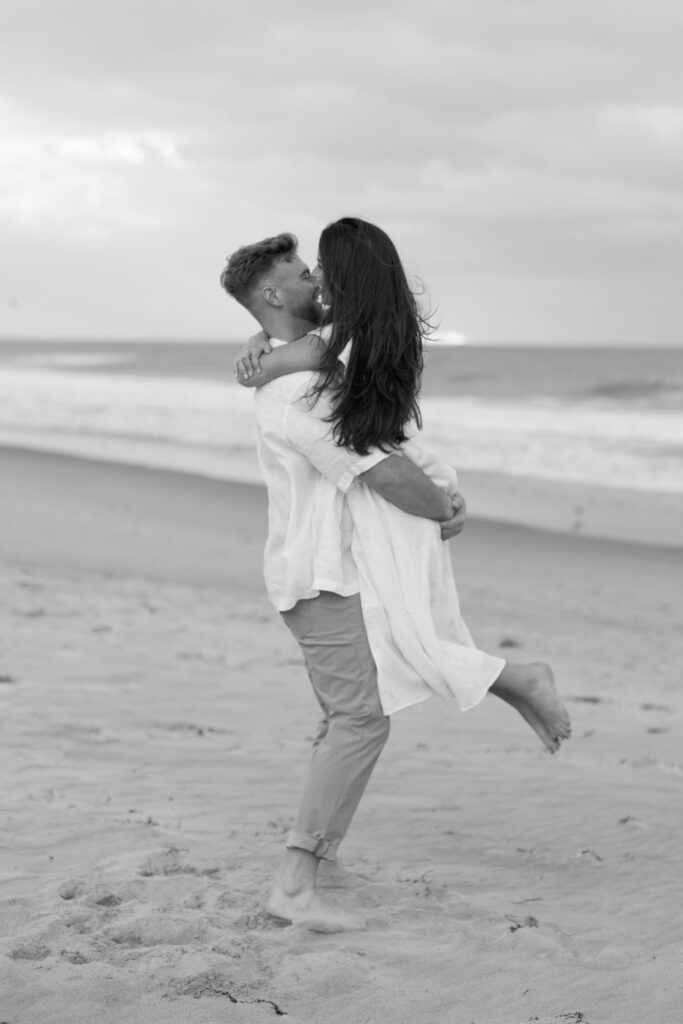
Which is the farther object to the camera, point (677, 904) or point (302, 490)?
point (677, 904)

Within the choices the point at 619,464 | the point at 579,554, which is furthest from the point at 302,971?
the point at 619,464

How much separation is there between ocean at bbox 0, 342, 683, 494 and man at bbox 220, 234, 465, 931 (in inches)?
80.4

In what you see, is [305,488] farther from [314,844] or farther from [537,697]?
[314,844]

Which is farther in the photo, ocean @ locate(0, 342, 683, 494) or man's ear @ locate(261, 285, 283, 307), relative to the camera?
→ ocean @ locate(0, 342, 683, 494)

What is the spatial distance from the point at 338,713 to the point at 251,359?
98cm

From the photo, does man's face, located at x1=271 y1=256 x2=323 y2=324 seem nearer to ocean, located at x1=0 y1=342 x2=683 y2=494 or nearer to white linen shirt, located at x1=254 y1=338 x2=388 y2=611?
white linen shirt, located at x1=254 y1=338 x2=388 y2=611

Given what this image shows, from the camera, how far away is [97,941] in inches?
121

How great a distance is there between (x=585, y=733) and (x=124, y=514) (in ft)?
23.7

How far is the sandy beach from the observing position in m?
2.89

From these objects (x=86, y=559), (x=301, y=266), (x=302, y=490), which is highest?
(x=301, y=266)

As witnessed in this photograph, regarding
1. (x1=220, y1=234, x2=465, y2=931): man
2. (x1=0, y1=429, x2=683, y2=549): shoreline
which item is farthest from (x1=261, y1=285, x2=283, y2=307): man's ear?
(x1=0, y1=429, x2=683, y2=549): shoreline

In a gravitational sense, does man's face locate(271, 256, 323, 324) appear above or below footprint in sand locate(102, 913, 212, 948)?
above

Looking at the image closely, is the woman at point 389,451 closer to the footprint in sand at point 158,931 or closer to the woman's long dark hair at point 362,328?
the woman's long dark hair at point 362,328

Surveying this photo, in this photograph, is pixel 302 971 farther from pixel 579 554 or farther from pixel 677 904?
pixel 579 554
